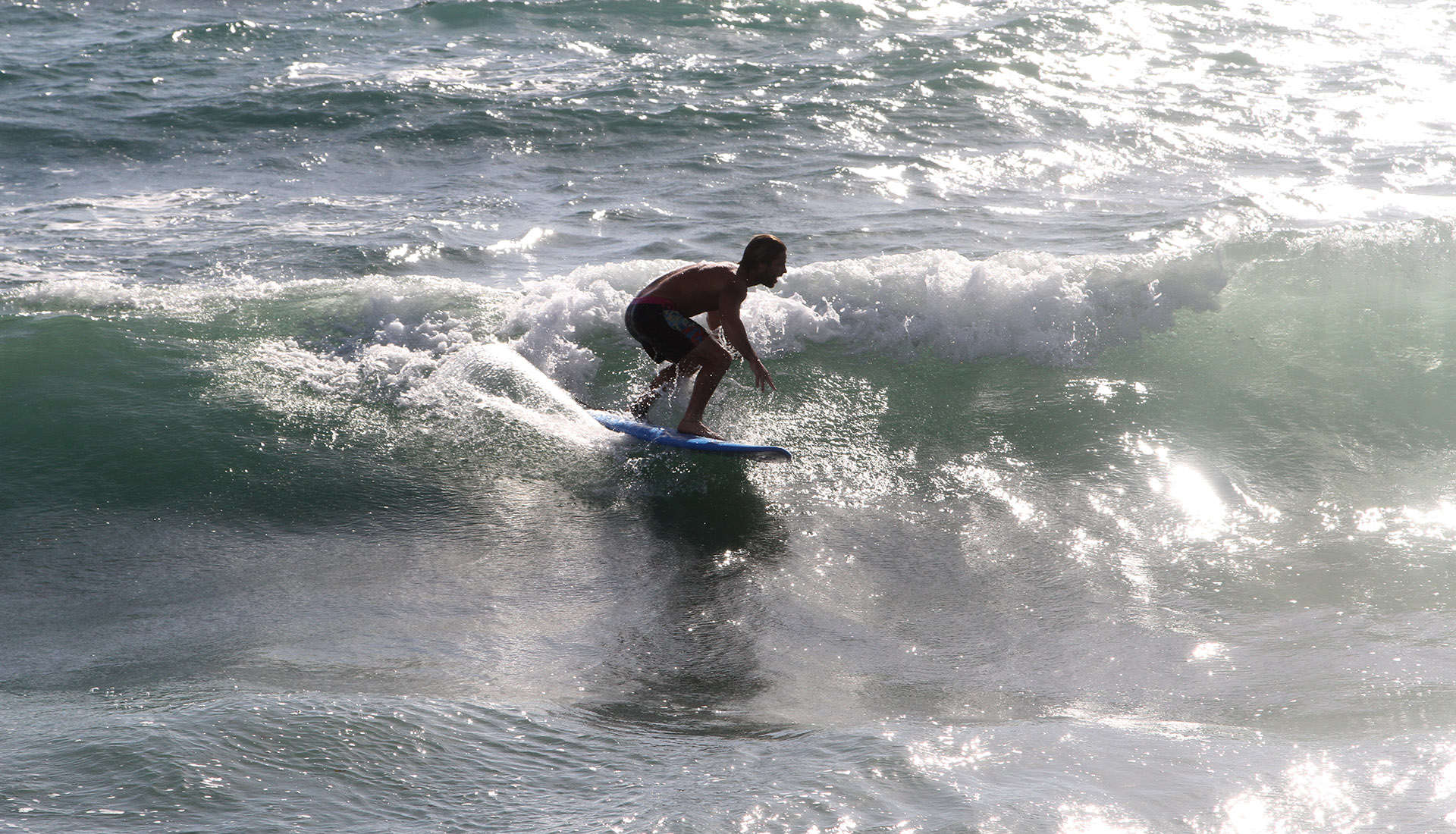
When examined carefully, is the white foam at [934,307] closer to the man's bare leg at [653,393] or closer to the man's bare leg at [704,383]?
the man's bare leg at [653,393]

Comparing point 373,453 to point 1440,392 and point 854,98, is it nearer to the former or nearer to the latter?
point 1440,392

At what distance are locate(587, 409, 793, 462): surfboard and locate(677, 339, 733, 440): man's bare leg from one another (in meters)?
0.07

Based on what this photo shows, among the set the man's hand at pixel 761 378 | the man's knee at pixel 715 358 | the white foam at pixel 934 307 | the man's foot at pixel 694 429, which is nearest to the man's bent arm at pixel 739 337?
the man's hand at pixel 761 378

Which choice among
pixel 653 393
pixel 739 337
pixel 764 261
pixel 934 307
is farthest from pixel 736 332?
pixel 934 307

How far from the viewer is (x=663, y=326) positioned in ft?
21.2

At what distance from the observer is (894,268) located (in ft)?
28.1

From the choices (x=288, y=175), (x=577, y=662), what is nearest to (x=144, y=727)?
(x=577, y=662)

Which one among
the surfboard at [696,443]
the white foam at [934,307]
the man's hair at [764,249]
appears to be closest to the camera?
the man's hair at [764,249]

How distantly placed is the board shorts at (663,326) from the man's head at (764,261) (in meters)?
0.52

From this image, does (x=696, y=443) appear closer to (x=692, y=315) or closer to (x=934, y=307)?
(x=692, y=315)

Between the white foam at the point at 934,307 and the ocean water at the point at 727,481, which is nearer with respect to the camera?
the ocean water at the point at 727,481

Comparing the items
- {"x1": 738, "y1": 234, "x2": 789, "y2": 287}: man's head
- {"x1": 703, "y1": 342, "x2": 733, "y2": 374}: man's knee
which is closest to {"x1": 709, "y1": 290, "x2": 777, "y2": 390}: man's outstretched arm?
{"x1": 738, "y1": 234, "x2": 789, "y2": 287}: man's head

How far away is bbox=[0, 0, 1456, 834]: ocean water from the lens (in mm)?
3328

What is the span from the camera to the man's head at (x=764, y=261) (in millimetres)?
5957
